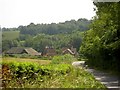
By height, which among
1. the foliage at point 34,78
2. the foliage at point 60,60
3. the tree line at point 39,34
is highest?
the tree line at point 39,34

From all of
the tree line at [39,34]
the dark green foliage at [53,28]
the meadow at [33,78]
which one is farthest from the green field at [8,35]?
the dark green foliage at [53,28]

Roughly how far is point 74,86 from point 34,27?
13447 mm

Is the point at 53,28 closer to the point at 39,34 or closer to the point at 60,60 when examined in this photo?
the point at 60,60

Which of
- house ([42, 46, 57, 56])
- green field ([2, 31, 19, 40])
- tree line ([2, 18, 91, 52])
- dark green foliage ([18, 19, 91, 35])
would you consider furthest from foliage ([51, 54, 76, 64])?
green field ([2, 31, 19, 40])

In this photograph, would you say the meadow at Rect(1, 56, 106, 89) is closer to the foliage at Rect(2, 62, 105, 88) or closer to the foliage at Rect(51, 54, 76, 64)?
the foliage at Rect(2, 62, 105, 88)

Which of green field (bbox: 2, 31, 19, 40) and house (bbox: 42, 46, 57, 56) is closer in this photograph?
green field (bbox: 2, 31, 19, 40)

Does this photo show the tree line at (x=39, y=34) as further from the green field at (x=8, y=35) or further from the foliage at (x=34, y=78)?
the foliage at (x=34, y=78)

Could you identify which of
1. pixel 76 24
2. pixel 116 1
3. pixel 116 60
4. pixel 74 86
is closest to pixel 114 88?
pixel 74 86

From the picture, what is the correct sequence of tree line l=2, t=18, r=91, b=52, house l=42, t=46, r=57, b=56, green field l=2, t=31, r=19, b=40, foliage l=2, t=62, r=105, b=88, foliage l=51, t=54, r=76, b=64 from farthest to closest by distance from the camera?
house l=42, t=46, r=57, b=56 → foliage l=51, t=54, r=76, b=64 → tree line l=2, t=18, r=91, b=52 → foliage l=2, t=62, r=105, b=88 → green field l=2, t=31, r=19, b=40

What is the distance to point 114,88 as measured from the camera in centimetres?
1417

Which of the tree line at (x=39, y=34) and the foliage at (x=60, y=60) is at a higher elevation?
the tree line at (x=39, y=34)

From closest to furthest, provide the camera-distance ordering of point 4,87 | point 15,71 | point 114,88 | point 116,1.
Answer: point 4,87
point 15,71
point 114,88
point 116,1

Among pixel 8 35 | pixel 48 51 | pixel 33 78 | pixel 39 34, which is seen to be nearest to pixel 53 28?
pixel 48 51

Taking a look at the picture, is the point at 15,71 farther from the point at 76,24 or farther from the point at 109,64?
the point at 76,24
